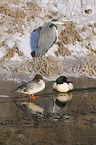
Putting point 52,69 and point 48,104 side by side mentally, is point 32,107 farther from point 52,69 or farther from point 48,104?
point 52,69

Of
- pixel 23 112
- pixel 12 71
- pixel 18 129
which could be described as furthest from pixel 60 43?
pixel 18 129

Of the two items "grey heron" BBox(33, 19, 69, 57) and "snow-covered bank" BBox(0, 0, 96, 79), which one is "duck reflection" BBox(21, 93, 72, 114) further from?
"snow-covered bank" BBox(0, 0, 96, 79)

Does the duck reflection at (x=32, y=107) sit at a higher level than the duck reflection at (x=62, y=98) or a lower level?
higher

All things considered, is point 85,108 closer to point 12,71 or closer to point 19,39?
point 12,71

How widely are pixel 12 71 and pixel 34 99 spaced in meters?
3.81

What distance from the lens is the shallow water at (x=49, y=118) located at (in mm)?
4160

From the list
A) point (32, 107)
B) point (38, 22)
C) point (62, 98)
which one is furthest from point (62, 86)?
point (38, 22)

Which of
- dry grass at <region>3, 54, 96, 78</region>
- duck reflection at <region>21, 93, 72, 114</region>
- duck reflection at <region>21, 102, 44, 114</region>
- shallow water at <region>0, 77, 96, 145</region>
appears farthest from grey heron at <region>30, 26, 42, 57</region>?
duck reflection at <region>21, 102, 44, 114</region>

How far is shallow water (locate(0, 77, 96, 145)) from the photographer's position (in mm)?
4160

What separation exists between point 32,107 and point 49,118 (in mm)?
866

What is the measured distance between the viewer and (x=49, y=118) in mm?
5141

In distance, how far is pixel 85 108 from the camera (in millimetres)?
5887

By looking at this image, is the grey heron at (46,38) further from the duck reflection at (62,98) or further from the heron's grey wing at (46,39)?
the duck reflection at (62,98)

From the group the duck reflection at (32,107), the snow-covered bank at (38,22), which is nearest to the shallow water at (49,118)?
the duck reflection at (32,107)
